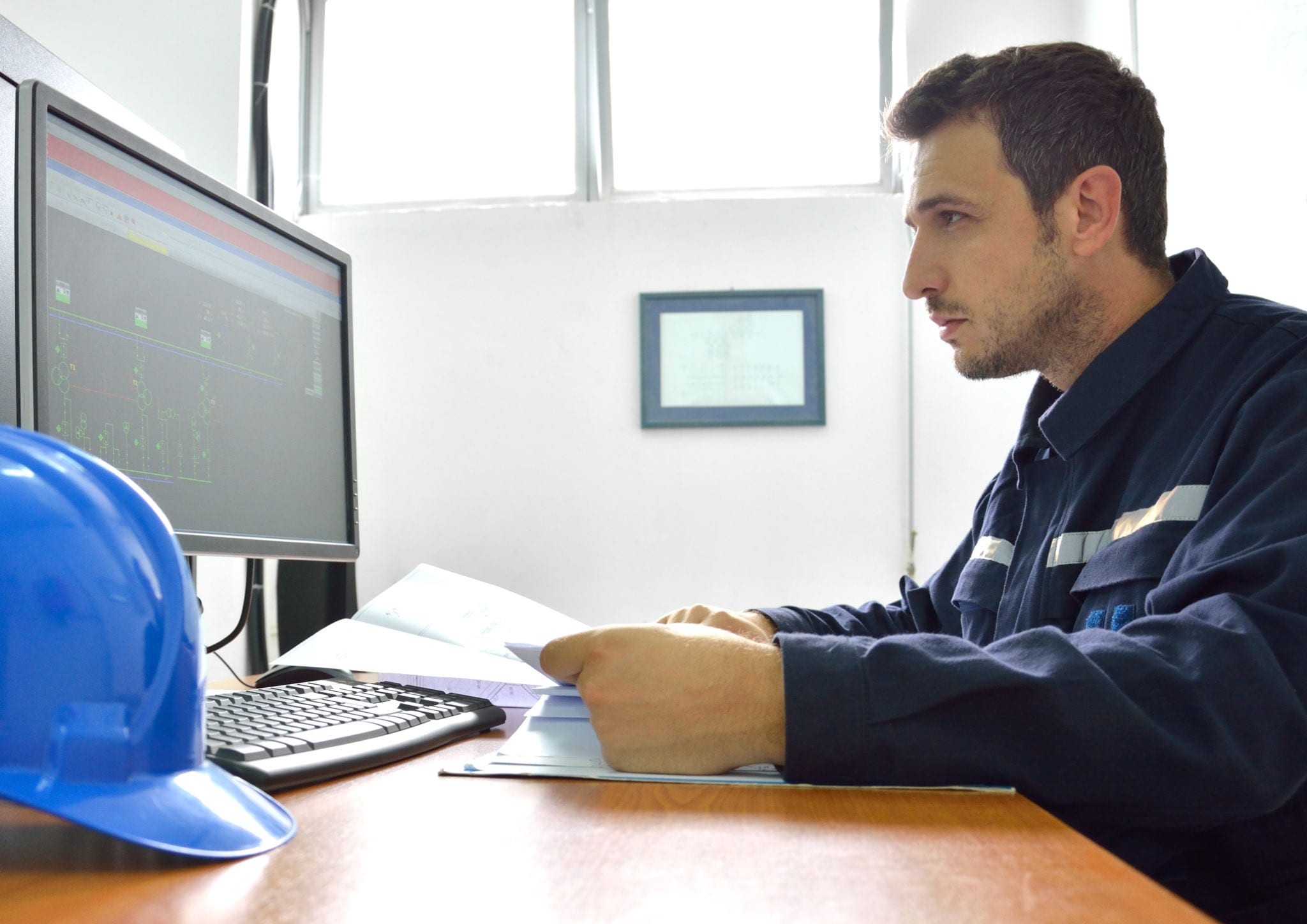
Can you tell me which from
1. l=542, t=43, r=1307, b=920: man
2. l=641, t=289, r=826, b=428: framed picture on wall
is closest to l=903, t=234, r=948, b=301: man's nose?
l=542, t=43, r=1307, b=920: man

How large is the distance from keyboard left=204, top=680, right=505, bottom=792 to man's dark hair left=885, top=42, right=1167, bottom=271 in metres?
0.86

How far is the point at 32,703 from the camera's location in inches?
15.4

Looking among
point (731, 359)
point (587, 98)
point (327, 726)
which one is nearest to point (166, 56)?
point (587, 98)

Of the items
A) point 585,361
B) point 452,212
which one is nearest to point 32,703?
point 585,361

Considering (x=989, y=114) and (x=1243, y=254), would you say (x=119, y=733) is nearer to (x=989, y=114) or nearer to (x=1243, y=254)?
(x=989, y=114)

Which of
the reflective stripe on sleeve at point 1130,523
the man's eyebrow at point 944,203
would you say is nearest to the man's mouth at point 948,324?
the man's eyebrow at point 944,203

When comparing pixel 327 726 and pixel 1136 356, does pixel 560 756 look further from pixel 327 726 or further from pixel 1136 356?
pixel 1136 356

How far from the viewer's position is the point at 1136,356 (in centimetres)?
95

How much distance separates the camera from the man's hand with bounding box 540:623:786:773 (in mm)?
588

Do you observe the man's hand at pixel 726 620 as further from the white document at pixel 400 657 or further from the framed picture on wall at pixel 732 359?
the framed picture on wall at pixel 732 359

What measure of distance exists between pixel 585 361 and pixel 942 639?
2.11 meters

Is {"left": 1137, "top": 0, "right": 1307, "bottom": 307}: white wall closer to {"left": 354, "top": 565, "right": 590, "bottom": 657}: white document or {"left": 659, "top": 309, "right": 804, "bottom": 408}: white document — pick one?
{"left": 659, "top": 309, "right": 804, "bottom": 408}: white document

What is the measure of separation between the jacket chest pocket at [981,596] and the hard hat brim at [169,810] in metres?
0.79

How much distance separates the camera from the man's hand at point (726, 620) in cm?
102
